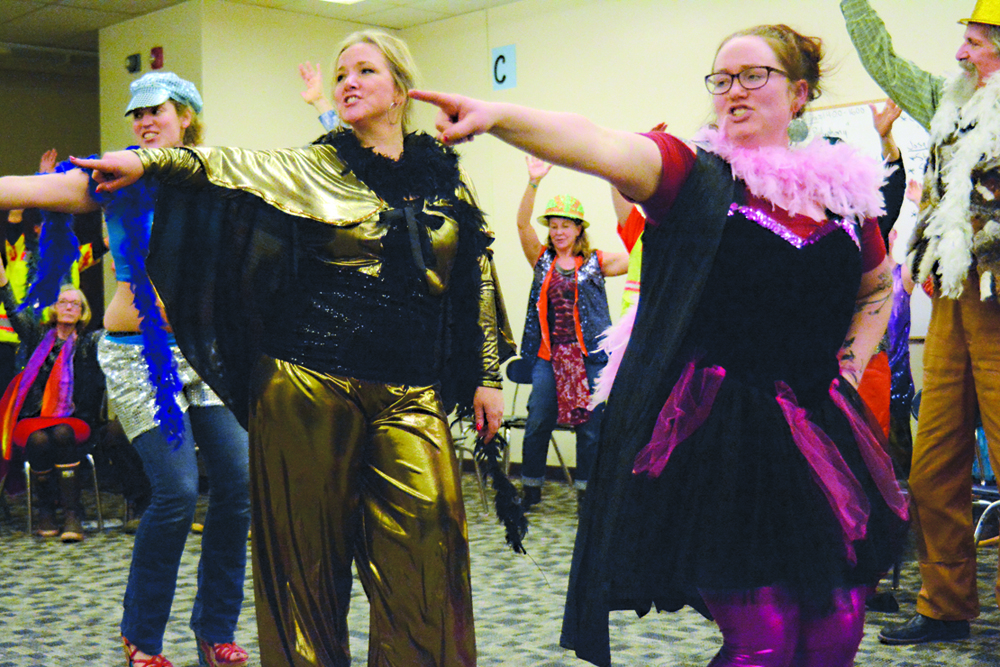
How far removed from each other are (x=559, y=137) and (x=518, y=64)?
6.27 metres

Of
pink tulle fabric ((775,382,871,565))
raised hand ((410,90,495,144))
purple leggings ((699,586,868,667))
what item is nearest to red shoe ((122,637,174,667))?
purple leggings ((699,586,868,667))

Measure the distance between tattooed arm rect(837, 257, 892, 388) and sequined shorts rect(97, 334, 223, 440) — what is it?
176cm

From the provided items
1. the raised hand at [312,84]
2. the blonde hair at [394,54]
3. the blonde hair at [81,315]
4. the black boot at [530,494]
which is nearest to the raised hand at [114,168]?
the blonde hair at [394,54]

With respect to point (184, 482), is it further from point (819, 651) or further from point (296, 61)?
point (296, 61)

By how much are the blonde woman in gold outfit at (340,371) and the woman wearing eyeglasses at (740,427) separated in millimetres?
563

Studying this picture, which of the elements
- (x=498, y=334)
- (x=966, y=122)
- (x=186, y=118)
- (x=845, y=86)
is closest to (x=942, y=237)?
(x=966, y=122)

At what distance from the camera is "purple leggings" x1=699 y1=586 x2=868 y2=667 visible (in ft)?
5.65

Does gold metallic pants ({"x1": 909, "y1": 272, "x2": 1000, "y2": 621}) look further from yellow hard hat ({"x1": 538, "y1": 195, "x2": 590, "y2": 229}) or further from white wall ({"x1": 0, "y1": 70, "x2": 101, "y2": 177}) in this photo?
white wall ({"x1": 0, "y1": 70, "x2": 101, "y2": 177})

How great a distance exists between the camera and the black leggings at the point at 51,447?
229 inches

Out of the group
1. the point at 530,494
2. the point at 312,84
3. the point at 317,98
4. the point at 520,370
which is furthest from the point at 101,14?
the point at 317,98

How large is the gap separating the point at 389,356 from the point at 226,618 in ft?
4.02

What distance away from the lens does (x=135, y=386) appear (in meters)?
3.02

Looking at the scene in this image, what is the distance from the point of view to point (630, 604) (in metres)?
1.72

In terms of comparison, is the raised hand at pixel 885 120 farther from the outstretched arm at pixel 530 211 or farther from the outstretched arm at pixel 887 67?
the outstretched arm at pixel 530 211
